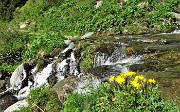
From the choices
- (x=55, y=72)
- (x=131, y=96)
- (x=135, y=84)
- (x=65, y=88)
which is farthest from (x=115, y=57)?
(x=135, y=84)

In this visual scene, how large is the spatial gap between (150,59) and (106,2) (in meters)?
13.1

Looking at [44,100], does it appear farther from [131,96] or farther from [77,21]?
[77,21]

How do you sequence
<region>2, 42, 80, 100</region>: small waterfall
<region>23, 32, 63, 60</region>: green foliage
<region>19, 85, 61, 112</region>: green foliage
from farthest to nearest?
<region>23, 32, 63, 60</region>: green foliage
<region>2, 42, 80, 100</region>: small waterfall
<region>19, 85, 61, 112</region>: green foliage

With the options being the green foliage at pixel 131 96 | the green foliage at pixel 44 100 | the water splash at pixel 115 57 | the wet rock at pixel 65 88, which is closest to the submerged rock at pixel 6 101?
the green foliage at pixel 44 100

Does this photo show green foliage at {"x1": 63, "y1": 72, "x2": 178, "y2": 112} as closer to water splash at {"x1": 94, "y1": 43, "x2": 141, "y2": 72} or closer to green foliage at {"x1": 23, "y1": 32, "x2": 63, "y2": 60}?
water splash at {"x1": 94, "y1": 43, "x2": 141, "y2": 72}

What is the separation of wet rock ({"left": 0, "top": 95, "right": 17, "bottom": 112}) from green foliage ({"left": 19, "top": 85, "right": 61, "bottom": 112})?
3.08m

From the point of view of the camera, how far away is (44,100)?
40.8ft

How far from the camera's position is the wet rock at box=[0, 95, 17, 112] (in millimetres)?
16094

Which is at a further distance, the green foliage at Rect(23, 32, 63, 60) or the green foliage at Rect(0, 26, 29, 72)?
the green foliage at Rect(0, 26, 29, 72)

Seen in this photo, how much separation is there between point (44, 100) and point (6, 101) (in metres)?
4.70

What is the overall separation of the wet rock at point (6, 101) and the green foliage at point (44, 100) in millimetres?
3084

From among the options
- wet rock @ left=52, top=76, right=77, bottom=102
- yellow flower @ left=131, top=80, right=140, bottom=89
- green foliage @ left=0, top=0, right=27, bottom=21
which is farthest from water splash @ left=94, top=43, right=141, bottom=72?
green foliage @ left=0, top=0, right=27, bottom=21

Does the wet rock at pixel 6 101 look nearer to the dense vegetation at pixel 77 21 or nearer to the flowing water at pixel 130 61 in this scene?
the flowing water at pixel 130 61

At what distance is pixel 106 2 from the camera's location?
2661 cm
